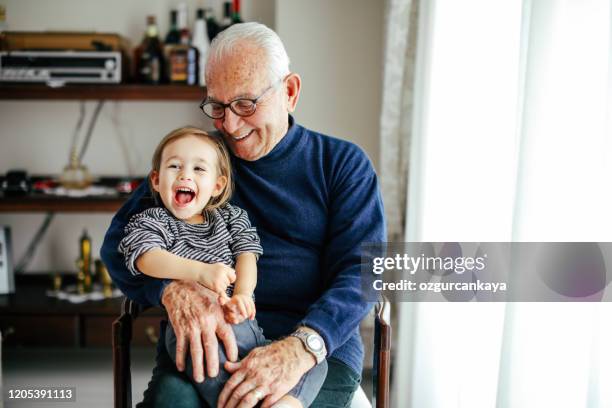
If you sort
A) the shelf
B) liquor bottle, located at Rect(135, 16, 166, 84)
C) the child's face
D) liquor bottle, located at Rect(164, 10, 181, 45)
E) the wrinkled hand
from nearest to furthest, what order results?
the wrinkled hand < the child's face < the shelf < liquor bottle, located at Rect(135, 16, 166, 84) < liquor bottle, located at Rect(164, 10, 181, 45)

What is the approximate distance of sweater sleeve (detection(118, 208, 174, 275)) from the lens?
1.24 metres

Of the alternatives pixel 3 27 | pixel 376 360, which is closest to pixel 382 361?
pixel 376 360

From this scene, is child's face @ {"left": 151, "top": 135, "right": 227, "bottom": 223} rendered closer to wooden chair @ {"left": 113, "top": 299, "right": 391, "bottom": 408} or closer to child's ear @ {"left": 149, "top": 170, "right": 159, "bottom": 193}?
child's ear @ {"left": 149, "top": 170, "right": 159, "bottom": 193}

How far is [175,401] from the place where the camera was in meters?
1.19

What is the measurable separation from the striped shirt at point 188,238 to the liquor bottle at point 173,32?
2.05 meters

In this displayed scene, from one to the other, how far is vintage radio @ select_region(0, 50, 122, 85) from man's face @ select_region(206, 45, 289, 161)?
176 cm

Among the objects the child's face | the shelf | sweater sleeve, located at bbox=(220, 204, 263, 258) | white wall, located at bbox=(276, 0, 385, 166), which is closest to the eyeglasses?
the child's face

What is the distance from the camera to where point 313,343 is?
4.09ft

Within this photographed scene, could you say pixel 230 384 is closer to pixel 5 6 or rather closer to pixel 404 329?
pixel 404 329

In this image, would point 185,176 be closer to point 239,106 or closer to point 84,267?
point 239,106

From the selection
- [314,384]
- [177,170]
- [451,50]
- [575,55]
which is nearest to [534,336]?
[314,384]

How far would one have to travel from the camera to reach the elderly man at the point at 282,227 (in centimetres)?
126

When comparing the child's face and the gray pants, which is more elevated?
the child's face

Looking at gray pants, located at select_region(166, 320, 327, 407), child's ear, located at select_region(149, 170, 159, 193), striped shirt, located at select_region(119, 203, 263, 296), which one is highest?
child's ear, located at select_region(149, 170, 159, 193)
